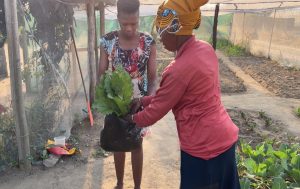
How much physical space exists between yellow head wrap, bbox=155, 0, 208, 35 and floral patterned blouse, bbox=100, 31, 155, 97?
866 mm

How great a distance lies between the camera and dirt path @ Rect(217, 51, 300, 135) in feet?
20.1

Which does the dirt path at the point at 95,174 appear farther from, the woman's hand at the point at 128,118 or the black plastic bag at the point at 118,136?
the woman's hand at the point at 128,118

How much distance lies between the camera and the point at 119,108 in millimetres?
2480

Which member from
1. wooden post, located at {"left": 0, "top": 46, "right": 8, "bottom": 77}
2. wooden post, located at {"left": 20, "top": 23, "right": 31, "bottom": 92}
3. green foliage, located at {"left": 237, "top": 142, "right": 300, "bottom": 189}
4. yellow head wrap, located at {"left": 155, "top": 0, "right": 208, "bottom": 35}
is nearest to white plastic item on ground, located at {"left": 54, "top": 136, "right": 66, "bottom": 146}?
wooden post, located at {"left": 20, "top": 23, "right": 31, "bottom": 92}

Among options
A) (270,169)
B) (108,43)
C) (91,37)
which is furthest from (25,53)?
(270,169)

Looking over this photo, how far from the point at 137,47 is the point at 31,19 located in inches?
67.4

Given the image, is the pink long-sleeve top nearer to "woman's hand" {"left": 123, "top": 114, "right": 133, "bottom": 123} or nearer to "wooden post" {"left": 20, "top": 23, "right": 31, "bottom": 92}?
"woman's hand" {"left": 123, "top": 114, "right": 133, "bottom": 123}

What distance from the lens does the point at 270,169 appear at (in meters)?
3.27

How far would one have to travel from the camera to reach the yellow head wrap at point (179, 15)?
186cm

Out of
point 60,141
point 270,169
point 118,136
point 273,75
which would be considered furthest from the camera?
point 273,75

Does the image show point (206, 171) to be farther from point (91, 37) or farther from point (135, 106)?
point (91, 37)

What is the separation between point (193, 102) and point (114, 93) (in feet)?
2.64

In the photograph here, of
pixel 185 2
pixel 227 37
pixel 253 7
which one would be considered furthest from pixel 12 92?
pixel 227 37

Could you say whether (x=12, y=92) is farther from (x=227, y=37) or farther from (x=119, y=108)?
(x=227, y=37)
